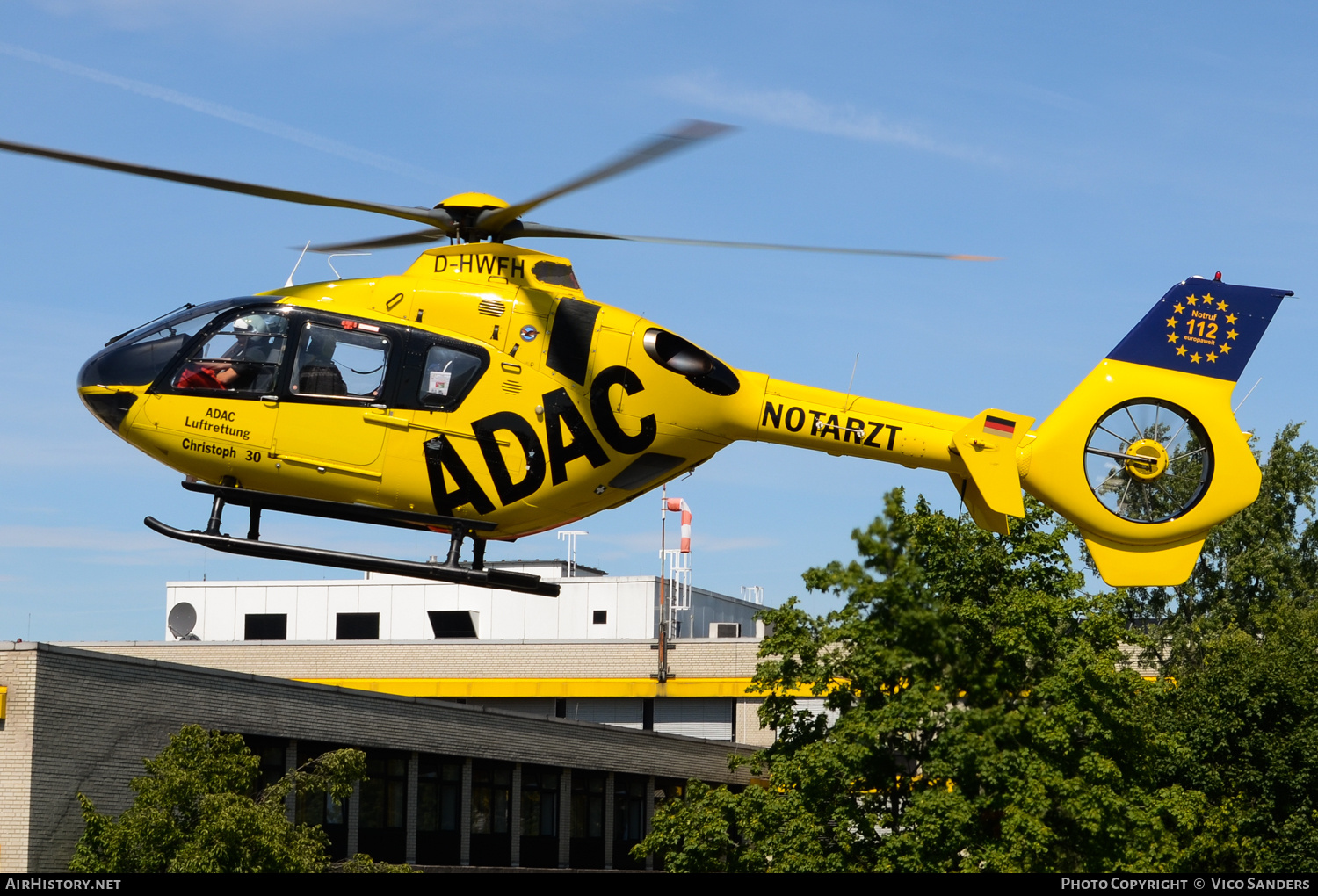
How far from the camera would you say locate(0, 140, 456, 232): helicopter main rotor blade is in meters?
17.0

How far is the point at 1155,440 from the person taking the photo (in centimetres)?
2109

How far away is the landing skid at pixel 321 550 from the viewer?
1834 centimetres

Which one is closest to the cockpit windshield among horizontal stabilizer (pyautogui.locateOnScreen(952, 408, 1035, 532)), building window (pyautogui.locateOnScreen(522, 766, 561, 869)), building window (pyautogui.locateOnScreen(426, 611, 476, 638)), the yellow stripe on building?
horizontal stabilizer (pyautogui.locateOnScreen(952, 408, 1035, 532))

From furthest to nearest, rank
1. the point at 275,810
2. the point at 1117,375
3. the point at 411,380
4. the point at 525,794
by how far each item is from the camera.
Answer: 1. the point at 525,794
2. the point at 275,810
3. the point at 1117,375
4. the point at 411,380

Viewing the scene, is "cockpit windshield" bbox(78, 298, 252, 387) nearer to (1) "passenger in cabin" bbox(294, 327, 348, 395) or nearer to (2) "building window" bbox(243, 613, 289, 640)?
(1) "passenger in cabin" bbox(294, 327, 348, 395)

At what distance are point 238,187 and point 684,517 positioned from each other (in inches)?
1673

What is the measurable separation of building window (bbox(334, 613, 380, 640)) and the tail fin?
50965 mm

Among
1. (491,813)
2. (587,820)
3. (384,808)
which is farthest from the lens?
(587,820)

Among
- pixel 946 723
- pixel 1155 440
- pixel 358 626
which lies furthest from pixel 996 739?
pixel 358 626

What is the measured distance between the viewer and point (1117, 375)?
2134 cm

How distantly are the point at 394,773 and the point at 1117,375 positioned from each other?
24.5m

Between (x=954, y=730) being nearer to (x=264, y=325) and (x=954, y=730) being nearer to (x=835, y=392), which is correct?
(x=835, y=392)

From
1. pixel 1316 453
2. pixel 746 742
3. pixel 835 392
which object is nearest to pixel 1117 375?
pixel 835 392

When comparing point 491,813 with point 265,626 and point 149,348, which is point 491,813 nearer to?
point 149,348
